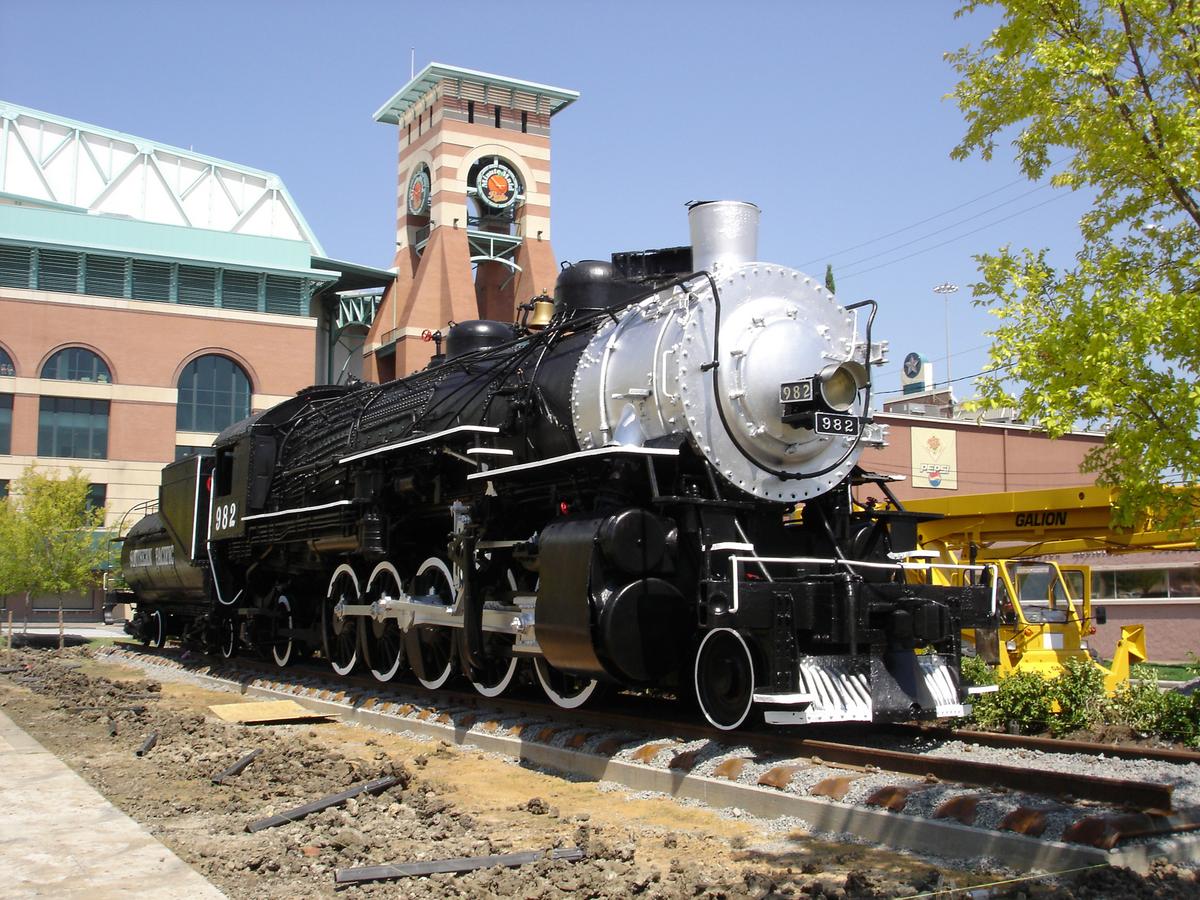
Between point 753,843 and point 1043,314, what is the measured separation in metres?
3.65

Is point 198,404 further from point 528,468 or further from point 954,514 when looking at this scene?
point 528,468

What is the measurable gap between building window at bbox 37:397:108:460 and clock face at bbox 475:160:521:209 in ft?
73.1

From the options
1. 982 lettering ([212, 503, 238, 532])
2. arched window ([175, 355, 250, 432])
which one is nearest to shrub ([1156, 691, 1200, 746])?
982 lettering ([212, 503, 238, 532])

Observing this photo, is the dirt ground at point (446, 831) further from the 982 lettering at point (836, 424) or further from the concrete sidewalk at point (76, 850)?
the 982 lettering at point (836, 424)

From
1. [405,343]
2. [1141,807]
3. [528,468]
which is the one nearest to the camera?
[1141,807]

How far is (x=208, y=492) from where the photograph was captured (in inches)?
656

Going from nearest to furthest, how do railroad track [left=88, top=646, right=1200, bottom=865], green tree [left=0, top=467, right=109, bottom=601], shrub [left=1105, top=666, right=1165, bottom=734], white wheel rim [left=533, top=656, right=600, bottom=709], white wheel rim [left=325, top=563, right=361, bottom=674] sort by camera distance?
railroad track [left=88, top=646, right=1200, bottom=865] < shrub [left=1105, top=666, right=1165, bottom=734] < white wheel rim [left=533, top=656, right=600, bottom=709] < white wheel rim [left=325, top=563, right=361, bottom=674] < green tree [left=0, top=467, right=109, bottom=601]

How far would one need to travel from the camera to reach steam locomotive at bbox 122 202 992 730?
25.8 feet

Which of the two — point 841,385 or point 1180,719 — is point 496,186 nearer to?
point 841,385

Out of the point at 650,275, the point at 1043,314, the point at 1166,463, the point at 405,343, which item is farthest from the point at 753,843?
the point at 405,343

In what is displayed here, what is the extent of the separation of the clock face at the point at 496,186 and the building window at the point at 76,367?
2145cm

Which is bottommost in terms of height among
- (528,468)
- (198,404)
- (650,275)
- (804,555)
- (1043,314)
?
(804,555)

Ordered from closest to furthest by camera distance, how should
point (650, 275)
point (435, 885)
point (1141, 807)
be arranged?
point (435, 885), point (1141, 807), point (650, 275)

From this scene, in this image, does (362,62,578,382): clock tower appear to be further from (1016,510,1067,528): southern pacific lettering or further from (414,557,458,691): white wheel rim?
(414,557,458,691): white wheel rim
